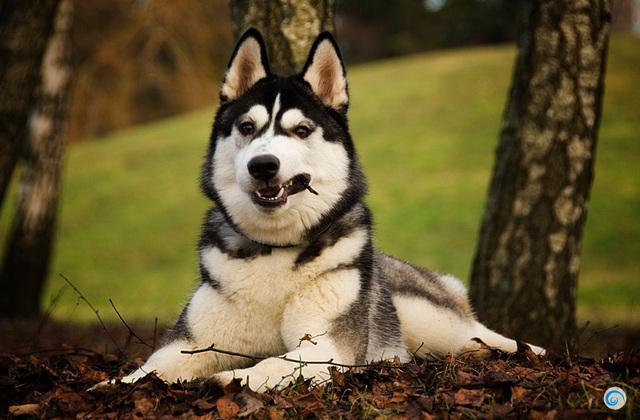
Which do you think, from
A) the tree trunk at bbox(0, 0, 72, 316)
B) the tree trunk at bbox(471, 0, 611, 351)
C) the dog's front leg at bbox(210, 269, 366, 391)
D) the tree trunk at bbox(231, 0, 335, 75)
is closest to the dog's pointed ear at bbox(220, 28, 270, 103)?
the tree trunk at bbox(231, 0, 335, 75)

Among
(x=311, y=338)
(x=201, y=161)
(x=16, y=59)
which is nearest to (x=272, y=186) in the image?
(x=311, y=338)

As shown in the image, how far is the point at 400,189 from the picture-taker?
21422 mm

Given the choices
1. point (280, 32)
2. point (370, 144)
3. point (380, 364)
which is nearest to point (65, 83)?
point (280, 32)

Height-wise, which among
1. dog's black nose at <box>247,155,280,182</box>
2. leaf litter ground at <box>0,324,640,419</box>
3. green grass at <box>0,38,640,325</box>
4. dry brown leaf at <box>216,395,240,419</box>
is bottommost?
green grass at <box>0,38,640,325</box>

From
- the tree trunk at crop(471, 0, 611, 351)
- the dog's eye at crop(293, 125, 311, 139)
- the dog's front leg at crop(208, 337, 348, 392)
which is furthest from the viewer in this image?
the tree trunk at crop(471, 0, 611, 351)

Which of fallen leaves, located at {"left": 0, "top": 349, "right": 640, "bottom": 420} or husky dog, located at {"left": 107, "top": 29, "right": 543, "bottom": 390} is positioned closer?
fallen leaves, located at {"left": 0, "top": 349, "right": 640, "bottom": 420}

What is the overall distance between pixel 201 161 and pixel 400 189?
11.2 metres

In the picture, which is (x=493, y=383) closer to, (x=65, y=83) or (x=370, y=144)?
(x=65, y=83)

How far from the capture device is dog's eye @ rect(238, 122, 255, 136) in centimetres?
391

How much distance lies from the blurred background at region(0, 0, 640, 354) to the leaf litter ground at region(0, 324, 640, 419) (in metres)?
8.00

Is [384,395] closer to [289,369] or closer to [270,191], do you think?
[289,369]

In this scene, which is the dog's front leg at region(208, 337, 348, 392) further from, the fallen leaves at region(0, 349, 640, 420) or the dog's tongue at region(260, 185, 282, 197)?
the dog's tongue at region(260, 185, 282, 197)

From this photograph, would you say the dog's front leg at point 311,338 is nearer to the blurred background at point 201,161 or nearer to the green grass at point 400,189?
the blurred background at point 201,161

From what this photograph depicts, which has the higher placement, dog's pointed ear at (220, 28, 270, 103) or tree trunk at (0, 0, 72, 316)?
dog's pointed ear at (220, 28, 270, 103)
